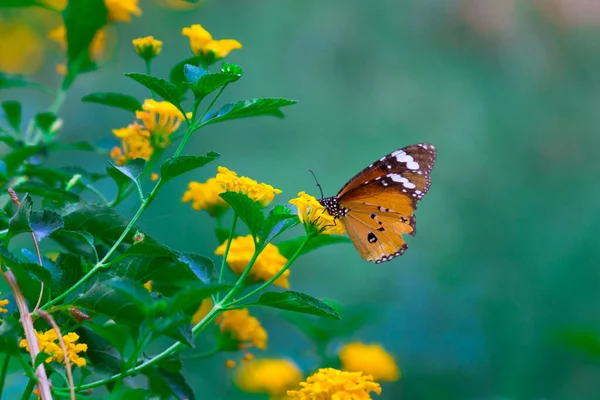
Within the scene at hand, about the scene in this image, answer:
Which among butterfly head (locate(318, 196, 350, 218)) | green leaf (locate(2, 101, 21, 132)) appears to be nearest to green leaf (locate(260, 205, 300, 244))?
butterfly head (locate(318, 196, 350, 218))

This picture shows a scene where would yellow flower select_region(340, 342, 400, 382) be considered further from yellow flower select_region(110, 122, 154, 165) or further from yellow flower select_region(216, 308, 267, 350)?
yellow flower select_region(110, 122, 154, 165)

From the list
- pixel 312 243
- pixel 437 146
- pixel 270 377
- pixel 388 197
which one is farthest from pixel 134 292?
pixel 437 146

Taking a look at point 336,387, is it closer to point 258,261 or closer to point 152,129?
point 258,261

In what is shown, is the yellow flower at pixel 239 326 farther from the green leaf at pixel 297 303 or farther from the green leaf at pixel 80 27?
the green leaf at pixel 80 27

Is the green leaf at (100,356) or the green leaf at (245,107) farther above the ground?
the green leaf at (245,107)

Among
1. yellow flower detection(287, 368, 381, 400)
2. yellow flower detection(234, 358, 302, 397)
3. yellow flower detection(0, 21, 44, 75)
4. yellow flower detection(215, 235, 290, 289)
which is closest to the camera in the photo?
yellow flower detection(287, 368, 381, 400)

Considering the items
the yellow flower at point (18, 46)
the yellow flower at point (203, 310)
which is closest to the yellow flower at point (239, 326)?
the yellow flower at point (203, 310)
